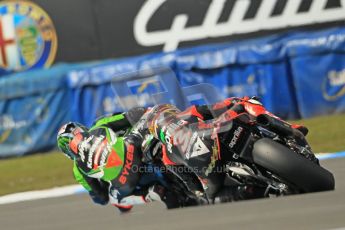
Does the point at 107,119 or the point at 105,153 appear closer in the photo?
the point at 105,153

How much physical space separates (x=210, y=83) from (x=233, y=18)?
2367 mm

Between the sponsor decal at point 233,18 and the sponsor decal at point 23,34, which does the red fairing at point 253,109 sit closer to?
the sponsor decal at point 233,18

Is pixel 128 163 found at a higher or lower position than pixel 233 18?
higher

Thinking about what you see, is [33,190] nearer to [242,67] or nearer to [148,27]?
[242,67]

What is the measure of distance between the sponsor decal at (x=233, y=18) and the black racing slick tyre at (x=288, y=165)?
9430 mm

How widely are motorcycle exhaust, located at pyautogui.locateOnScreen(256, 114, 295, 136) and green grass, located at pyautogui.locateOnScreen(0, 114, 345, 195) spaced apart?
381 cm

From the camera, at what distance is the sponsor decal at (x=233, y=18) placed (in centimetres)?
1351

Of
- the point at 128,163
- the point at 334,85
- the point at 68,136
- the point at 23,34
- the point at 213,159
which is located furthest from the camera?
the point at 23,34

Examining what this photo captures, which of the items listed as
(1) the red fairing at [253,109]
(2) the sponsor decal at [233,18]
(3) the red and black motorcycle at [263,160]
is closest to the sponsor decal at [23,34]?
(2) the sponsor decal at [233,18]

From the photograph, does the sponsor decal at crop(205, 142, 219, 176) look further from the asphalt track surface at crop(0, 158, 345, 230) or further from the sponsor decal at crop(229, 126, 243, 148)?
the asphalt track surface at crop(0, 158, 345, 230)

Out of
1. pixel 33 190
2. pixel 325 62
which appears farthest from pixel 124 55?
pixel 33 190

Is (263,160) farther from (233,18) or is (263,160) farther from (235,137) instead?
(233,18)

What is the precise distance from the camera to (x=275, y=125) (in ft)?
15.2

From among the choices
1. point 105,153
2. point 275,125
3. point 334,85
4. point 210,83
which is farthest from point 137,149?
point 334,85
